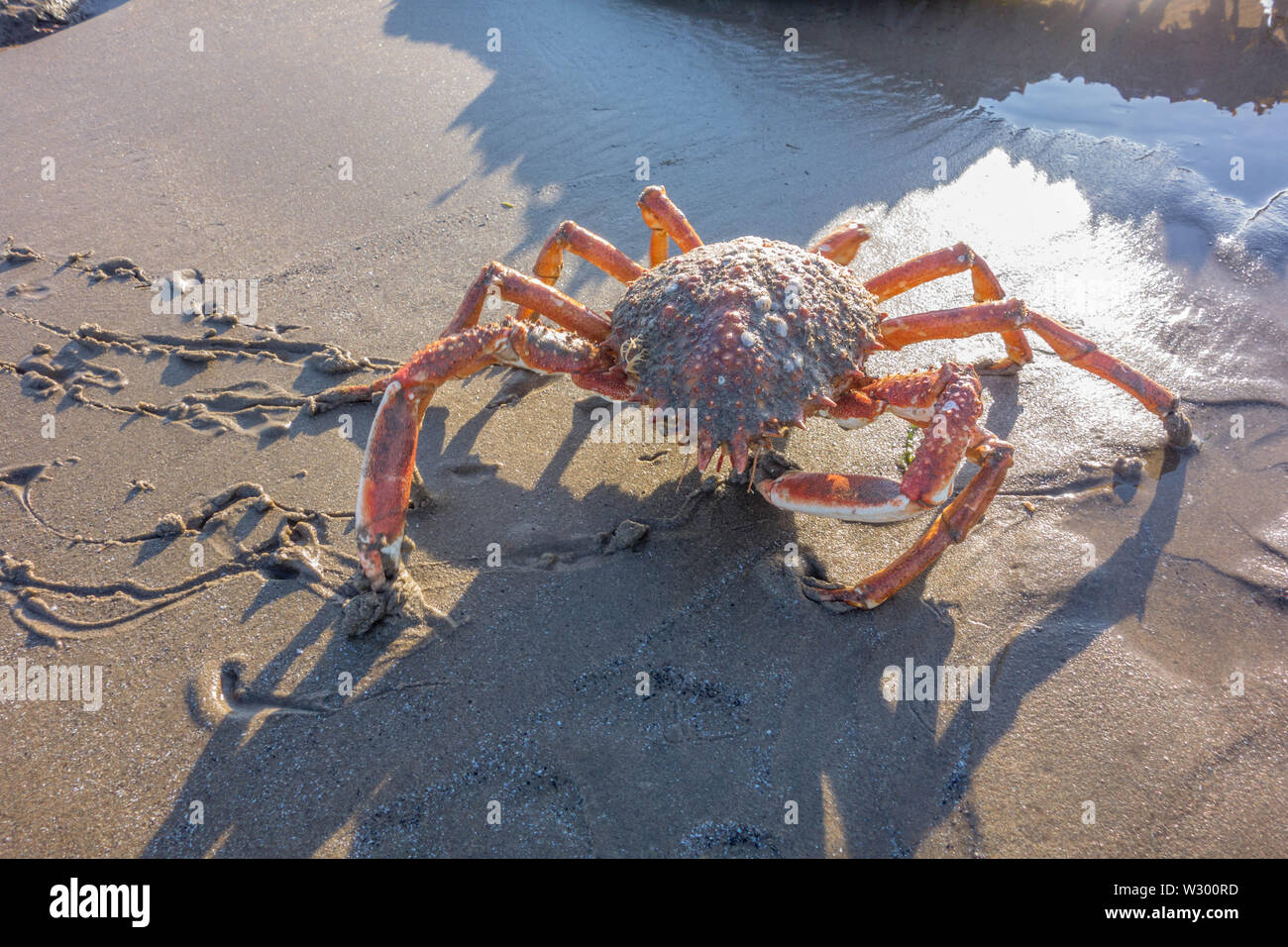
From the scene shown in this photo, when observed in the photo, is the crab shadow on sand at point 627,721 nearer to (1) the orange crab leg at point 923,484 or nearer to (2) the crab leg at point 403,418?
(1) the orange crab leg at point 923,484

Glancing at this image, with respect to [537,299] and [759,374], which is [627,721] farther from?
[537,299]

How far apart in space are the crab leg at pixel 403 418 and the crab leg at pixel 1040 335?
1.73 meters

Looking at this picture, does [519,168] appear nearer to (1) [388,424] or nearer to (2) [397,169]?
(2) [397,169]

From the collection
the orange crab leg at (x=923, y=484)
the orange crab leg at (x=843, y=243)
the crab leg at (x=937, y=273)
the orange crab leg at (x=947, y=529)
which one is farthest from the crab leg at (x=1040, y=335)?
the orange crab leg at (x=843, y=243)

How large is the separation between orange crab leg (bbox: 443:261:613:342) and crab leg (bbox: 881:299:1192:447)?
1.49 metres

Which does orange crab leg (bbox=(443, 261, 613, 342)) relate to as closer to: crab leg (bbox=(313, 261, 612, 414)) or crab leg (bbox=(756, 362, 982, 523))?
crab leg (bbox=(313, 261, 612, 414))

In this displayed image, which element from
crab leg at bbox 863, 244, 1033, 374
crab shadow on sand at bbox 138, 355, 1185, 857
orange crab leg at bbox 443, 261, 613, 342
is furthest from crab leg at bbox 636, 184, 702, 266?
crab shadow on sand at bbox 138, 355, 1185, 857

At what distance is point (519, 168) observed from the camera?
5969 millimetres

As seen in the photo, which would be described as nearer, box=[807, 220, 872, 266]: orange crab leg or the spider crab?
the spider crab

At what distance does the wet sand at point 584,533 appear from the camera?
2.44 metres

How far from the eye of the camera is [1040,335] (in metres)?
3.51

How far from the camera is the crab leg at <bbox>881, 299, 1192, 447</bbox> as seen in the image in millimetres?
3256

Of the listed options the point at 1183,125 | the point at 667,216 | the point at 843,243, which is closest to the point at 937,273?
the point at 843,243
